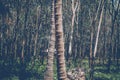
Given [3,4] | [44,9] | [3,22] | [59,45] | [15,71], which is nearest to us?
[59,45]

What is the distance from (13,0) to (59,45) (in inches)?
1000

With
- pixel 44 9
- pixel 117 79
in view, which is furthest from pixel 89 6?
pixel 117 79

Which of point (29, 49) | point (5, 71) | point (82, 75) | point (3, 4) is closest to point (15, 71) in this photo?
point (5, 71)

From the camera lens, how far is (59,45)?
6.96 metres

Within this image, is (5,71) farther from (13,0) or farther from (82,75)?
(13,0)

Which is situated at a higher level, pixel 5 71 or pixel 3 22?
pixel 3 22

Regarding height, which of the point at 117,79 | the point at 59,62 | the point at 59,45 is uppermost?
the point at 59,45

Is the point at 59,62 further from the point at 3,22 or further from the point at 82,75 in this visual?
the point at 3,22

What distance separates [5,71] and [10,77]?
2.47 m

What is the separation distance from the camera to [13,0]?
1235 inches

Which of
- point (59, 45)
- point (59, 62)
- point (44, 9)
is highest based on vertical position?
point (44, 9)

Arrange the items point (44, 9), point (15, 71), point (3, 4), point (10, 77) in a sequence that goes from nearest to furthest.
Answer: point (10, 77)
point (15, 71)
point (3, 4)
point (44, 9)

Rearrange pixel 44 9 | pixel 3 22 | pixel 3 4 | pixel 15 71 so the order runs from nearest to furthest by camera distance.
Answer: pixel 15 71, pixel 3 4, pixel 3 22, pixel 44 9

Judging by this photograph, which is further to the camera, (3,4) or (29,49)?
(29,49)
